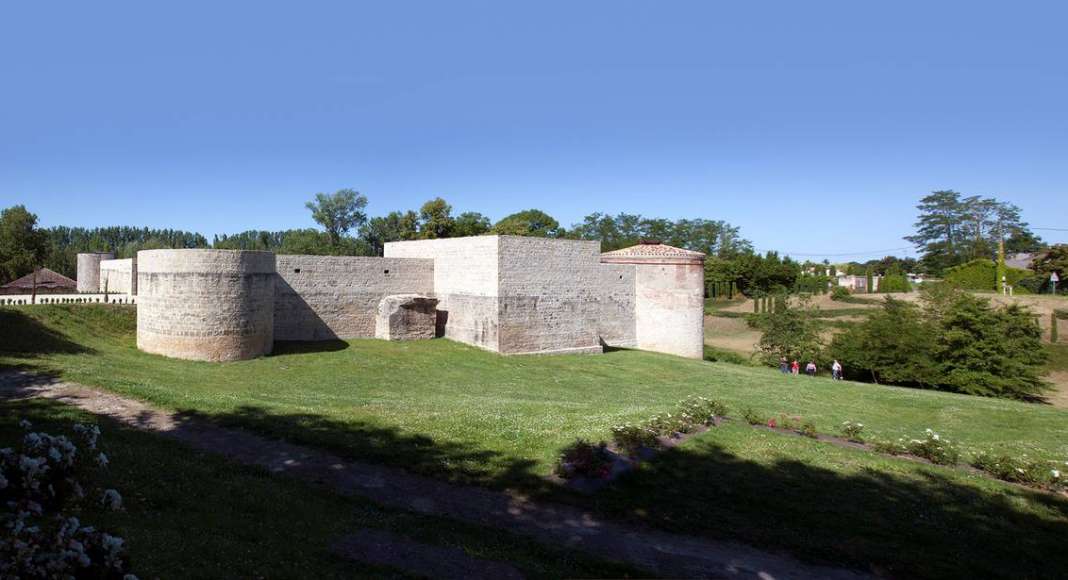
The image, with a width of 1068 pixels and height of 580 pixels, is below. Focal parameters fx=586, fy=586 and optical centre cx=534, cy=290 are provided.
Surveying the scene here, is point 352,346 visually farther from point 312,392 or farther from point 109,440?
point 109,440

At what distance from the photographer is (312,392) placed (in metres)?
15.1

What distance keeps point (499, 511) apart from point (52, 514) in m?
4.66

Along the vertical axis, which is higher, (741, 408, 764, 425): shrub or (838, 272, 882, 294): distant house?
(838, 272, 882, 294): distant house

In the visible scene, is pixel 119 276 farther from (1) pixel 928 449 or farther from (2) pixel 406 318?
(1) pixel 928 449

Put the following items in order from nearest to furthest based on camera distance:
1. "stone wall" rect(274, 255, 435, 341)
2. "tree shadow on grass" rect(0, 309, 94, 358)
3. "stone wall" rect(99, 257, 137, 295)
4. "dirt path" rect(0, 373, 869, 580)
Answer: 1. "dirt path" rect(0, 373, 869, 580)
2. "tree shadow on grass" rect(0, 309, 94, 358)
3. "stone wall" rect(274, 255, 435, 341)
4. "stone wall" rect(99, 257, 137, 295)

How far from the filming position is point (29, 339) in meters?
17.0

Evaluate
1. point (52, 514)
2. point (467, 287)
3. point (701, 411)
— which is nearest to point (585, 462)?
point (701, 411)

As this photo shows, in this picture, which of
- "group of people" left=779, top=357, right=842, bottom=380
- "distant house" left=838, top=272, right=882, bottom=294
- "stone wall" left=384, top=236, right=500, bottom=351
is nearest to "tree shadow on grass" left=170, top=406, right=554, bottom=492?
"stone wall" left=384, top=236, right=500, bottom=351

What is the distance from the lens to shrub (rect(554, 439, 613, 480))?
8643 mm

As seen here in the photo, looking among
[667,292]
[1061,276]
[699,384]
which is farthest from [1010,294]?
[699,384]

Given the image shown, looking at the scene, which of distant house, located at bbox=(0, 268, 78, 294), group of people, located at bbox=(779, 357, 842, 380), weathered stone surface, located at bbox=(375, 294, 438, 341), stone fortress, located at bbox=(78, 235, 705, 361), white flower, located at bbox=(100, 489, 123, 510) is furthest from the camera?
distant house, located at bbox=(0, 268, 78, 294)

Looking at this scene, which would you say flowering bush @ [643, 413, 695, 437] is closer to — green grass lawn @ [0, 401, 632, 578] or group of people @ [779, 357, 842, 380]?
green grass lawn @ [0, 401, 632, 578]

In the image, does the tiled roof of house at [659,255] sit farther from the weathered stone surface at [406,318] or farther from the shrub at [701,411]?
the shrub at [701,411]

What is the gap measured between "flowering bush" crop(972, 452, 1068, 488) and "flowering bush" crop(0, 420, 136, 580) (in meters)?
12.3
